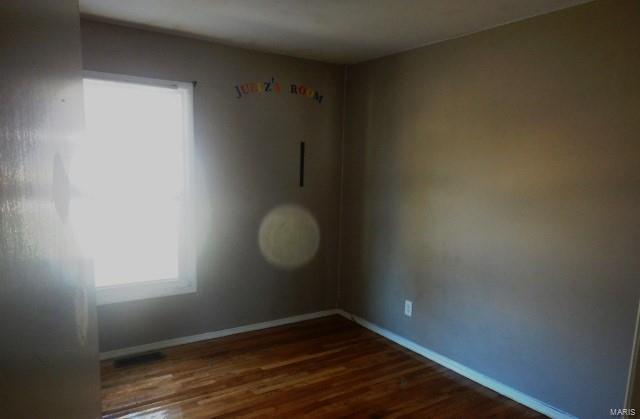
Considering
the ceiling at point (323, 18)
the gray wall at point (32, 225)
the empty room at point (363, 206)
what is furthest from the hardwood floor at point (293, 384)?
the ceiling at point (323, 18)

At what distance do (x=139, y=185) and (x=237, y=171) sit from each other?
2.42 ft

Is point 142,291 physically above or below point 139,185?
below

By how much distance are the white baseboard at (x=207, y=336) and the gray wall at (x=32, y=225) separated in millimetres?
2646

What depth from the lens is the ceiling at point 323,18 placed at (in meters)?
2.26

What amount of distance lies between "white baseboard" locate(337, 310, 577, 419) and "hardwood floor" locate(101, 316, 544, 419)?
50mm

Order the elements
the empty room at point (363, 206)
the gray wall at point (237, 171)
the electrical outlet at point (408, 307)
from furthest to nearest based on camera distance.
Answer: the electrical outlet at point (408, 307)
the gray wall at point (237, 171)
the empty room at point (363, 206)

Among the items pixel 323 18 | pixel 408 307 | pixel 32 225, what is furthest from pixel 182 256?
pixel 32 225

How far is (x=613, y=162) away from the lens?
2.05 meters

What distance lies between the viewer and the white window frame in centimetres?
290

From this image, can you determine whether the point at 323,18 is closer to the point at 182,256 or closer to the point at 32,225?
the point at 182,256

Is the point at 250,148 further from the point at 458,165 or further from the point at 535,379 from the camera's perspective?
the point at 535,379

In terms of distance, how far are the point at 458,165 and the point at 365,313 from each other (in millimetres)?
1613

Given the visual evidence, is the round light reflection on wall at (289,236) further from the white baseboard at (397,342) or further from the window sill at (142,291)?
the window sill at (142,291)

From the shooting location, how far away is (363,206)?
3637mm
